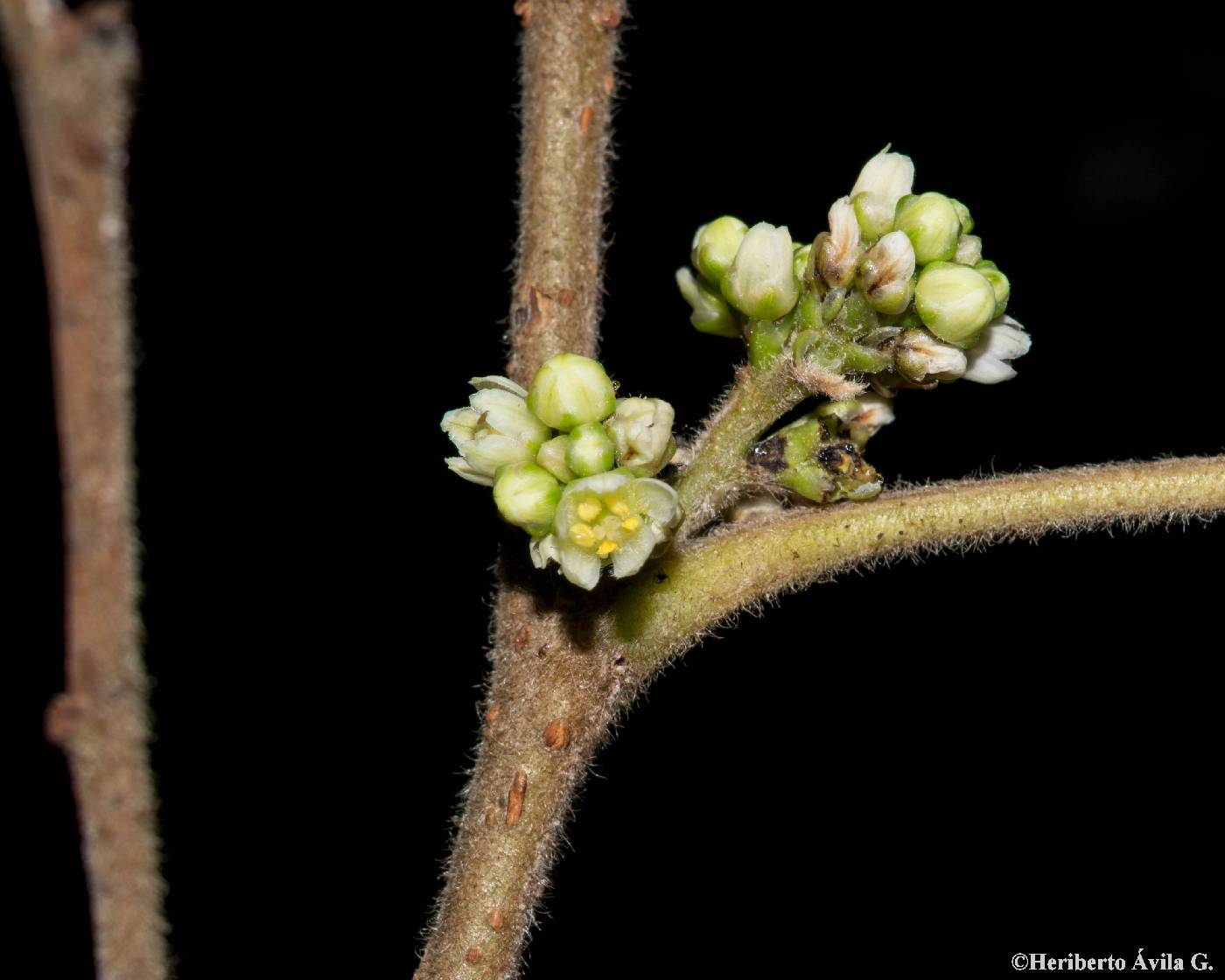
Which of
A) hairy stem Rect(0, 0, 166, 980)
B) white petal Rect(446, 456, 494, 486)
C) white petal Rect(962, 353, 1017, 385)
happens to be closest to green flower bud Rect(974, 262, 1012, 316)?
white petal Rect(962, 353, 1017, 385)

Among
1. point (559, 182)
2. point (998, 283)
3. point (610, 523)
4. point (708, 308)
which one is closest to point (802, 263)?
point (708, 308)

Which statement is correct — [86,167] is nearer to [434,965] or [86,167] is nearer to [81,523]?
[81,523]

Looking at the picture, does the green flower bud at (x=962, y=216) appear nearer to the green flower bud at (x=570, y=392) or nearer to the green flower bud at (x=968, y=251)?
the green flower bud at (x=968, y=251)

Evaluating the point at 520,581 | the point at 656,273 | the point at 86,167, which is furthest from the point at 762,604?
the point at 656,273

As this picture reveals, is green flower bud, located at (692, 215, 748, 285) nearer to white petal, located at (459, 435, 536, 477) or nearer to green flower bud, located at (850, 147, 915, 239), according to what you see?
green flower bud, located at (850, 147, 915, 239)

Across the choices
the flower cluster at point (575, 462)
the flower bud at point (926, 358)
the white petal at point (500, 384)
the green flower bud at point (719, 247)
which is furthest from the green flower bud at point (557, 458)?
the flower bud at point (926, 358)

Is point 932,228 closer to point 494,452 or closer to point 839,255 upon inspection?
point 839,255
